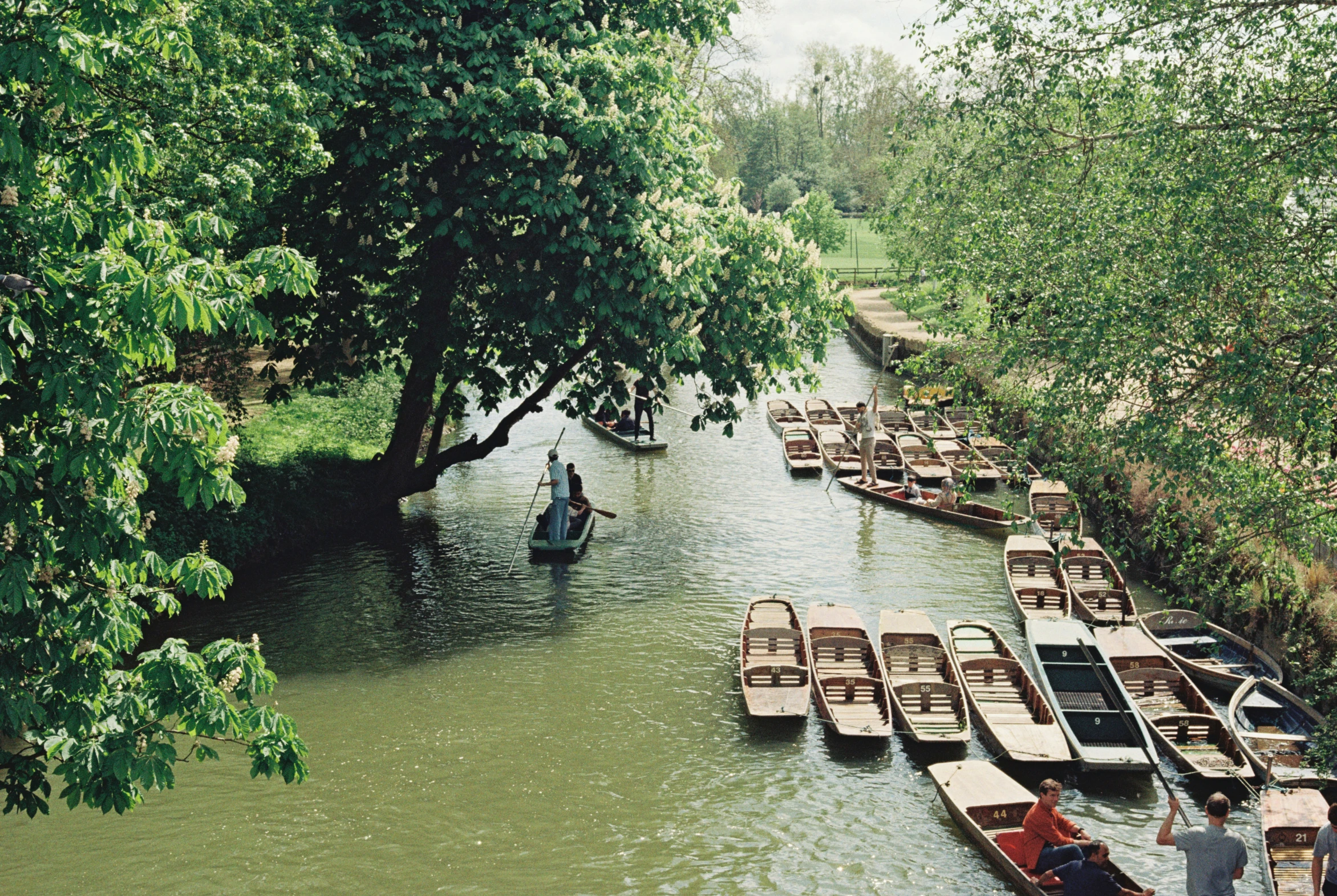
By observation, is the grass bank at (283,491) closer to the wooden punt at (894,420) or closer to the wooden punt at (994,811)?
the wooden punt at (994,811)

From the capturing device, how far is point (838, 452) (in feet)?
95.7

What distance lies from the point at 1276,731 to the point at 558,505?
486 inches

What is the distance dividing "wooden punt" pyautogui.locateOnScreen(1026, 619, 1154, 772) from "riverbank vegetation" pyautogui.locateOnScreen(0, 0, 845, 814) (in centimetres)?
708

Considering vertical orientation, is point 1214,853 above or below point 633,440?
below

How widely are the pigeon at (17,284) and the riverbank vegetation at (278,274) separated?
0.03 metres

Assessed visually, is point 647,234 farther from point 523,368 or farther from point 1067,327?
point 1067,327

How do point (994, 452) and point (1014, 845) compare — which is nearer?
point (1014, 845)

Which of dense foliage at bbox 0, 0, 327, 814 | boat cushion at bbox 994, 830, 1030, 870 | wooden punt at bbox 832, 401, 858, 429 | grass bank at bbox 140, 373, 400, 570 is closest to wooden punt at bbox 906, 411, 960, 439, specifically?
wooden punt at bbox 832, 401, 858, 429

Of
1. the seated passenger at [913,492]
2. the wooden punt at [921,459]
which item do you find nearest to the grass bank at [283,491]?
the seated passenger at [913,492]

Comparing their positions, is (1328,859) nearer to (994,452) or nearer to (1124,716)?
(1124,716)

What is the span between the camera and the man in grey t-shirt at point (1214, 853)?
948 centimetres

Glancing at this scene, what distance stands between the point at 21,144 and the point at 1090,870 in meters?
9.98

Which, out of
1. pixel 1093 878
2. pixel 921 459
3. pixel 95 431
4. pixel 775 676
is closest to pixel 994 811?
pixel 1093 878

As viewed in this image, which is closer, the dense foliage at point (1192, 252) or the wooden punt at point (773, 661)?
the dense foliage at point (1192, 252)
